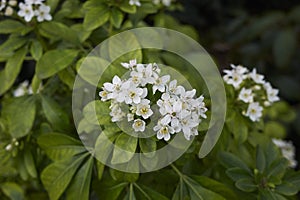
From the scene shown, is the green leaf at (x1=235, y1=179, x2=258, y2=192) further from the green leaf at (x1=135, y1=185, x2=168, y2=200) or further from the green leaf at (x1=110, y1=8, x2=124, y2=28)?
the green leaf at (x1=110, y1=8, x2=124, y2=28)

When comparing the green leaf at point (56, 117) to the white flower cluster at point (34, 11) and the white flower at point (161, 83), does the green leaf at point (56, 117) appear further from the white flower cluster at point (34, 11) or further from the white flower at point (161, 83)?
the white flower at point (161, 83)

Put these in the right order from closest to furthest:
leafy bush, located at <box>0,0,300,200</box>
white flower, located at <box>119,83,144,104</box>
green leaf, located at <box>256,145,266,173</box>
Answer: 1. white flower, located at <box>119,83,144,104</box>
2. leafy bush, located at <box>0,0,300,200</box>
3. green leaf, located at <box>256,145,266,173</box>

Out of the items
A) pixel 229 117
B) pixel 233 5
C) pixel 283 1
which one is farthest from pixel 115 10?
pixel 283 1

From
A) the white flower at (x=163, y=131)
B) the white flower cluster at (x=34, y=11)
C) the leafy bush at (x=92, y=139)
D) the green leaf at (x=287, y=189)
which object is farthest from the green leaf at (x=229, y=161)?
the white flower cluster at (x=34, y=11)

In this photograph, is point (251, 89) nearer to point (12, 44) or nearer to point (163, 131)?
point (163, 131)

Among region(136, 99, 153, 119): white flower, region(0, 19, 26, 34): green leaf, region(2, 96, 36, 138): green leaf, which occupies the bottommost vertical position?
region(2, 96, 36, 138): green leaf

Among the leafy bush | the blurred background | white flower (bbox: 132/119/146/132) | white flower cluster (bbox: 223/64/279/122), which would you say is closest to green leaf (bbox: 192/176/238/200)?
the leafy bush
